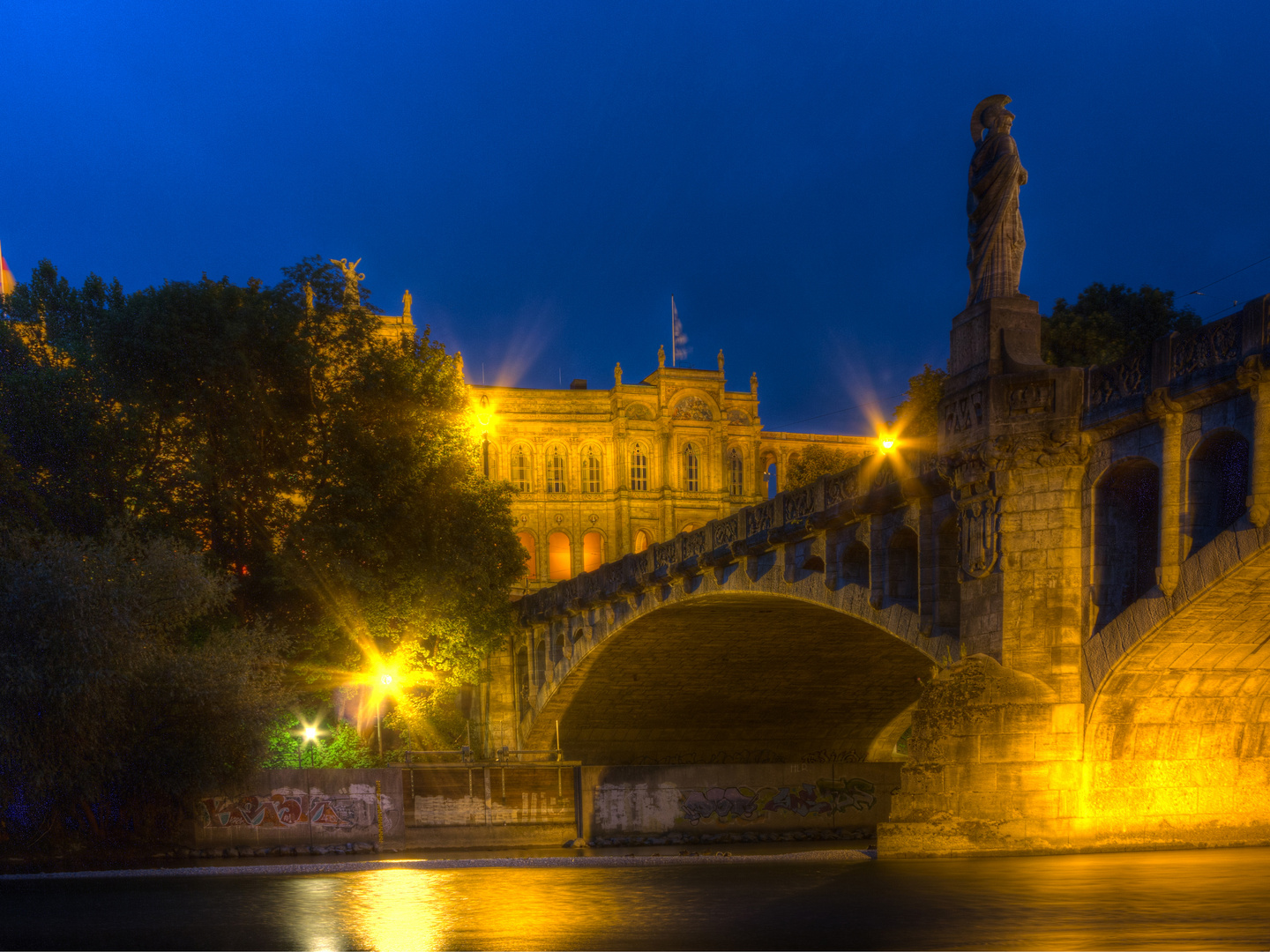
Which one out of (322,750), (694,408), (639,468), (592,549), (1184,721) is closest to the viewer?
(1184,721)

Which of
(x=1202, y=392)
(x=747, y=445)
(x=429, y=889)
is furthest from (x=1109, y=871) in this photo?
(x=747, y=445)

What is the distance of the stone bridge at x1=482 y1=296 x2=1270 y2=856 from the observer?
1728cm

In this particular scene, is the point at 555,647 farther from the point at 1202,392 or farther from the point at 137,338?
the point at 1202,392

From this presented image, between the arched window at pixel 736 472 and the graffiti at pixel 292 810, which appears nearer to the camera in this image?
the graffiti at pixel 292 810

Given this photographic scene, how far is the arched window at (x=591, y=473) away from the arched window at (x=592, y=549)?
3.15 meters

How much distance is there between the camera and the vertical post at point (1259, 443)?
51.4 feet

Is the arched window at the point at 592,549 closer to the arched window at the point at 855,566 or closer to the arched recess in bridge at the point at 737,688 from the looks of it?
the arched recess in bridge at the point at 737,688

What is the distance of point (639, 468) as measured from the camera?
88.2m

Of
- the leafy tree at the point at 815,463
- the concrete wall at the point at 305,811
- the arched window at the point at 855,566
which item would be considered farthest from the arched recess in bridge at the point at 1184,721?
the leafy tree at the point at 815,463

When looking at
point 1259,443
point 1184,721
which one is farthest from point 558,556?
point 1259,443

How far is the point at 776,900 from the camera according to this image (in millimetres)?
19859

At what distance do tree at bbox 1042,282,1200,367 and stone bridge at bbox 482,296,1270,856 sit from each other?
60.0 ft

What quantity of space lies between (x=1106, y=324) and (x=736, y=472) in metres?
48.9

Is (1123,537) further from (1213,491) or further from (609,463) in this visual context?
(609,463)
